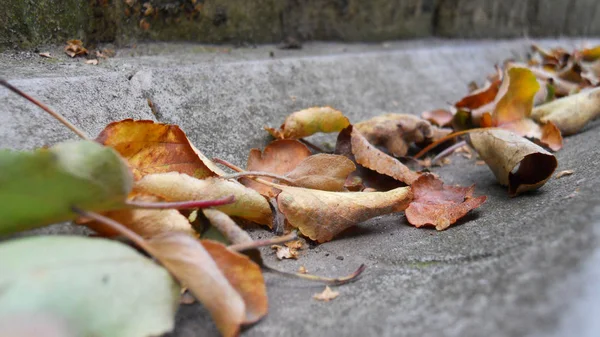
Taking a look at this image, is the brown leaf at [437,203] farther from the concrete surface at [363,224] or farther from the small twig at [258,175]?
the small twig at [258,175]

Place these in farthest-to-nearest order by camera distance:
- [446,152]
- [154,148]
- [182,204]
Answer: [446,152] → [154,148] → [182,204]

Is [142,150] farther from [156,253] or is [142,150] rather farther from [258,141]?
[258,141]

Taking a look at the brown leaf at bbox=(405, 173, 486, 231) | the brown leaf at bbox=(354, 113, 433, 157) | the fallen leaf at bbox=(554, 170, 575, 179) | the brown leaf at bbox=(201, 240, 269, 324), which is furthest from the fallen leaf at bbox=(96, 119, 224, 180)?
the fallen leaf at bbox=(554, 170, 575, 179)

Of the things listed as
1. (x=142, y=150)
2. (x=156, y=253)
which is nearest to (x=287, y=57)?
(x=142, y=150)

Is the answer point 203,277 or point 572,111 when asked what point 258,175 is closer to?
point 203,277

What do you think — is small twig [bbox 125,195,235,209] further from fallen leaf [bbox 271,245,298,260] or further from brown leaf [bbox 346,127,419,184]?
brown leaf [bbox 346,127,419,184]

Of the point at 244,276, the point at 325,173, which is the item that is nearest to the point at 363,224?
the point at 325,173
